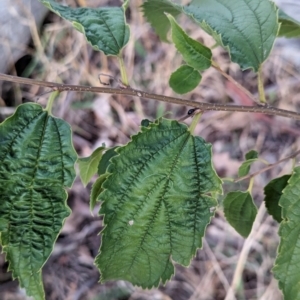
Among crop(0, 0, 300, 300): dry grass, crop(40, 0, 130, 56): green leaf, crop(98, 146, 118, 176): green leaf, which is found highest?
crop(40, 0, 130, 56): green leaf

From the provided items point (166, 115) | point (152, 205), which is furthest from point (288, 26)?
point (166, 115)

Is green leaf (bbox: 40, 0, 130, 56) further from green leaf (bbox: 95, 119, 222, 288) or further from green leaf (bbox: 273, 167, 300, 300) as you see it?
green leaf (bbox: 273, 167, 300, 300)

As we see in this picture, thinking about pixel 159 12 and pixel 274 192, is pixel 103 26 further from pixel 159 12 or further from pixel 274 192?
pixel 274 192

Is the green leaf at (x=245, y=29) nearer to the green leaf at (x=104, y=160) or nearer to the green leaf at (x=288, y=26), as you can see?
the green leaf at (x=288, y=26)

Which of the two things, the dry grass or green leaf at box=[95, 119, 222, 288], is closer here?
green leaf at box=[95, 119, 222, 288]

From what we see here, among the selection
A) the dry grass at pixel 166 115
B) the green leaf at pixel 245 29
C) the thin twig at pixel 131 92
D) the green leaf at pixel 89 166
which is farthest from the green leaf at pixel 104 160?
the dry grass at pixel 166 115

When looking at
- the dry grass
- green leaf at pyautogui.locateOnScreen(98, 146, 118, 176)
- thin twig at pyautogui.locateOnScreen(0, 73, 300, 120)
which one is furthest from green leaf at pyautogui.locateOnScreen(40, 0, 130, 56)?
the dry grass
